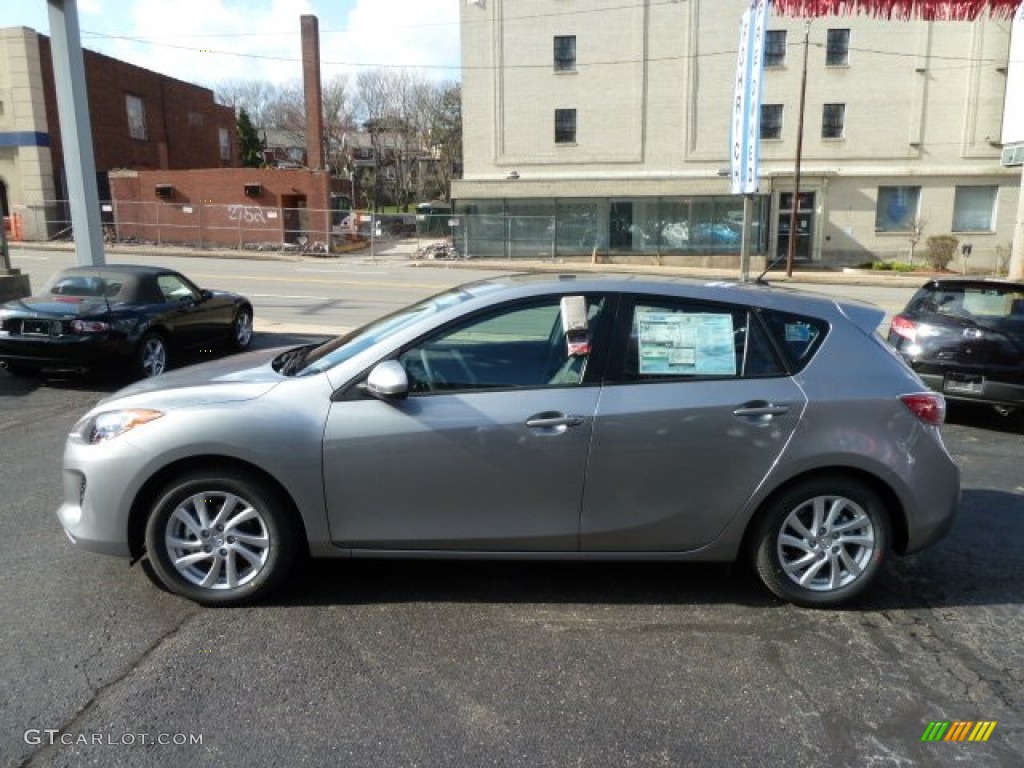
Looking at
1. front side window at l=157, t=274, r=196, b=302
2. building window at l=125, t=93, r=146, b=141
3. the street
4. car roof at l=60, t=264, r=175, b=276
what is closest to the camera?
the street

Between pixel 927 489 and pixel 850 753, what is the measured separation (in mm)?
1502

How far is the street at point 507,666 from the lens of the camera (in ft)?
9.45

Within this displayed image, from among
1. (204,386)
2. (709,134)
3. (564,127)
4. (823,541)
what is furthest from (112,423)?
(709,134)

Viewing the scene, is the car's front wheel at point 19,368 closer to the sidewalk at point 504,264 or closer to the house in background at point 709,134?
the sidewalk at point 504,264

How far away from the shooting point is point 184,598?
3889 mm

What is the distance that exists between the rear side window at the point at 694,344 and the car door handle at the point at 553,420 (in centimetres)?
32

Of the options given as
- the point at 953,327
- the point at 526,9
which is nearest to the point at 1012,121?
the point at 526,9

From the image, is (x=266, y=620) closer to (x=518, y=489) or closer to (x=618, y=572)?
(x=518, y=489)

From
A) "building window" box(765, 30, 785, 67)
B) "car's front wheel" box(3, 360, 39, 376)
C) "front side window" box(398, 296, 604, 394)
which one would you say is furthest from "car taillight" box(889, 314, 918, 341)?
"building window" box(765, 30, 785, 67)

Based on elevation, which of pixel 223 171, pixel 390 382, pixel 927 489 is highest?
pixel 223 171

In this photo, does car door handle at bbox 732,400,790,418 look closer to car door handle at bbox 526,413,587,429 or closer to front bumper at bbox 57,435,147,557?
car door handle at bbox 526,413,587,429

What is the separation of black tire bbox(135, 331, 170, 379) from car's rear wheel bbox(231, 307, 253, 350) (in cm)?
158

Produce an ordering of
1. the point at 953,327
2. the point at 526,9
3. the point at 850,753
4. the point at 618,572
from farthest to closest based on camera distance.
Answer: the point at 526,9, the point at 953,327, the point at 618,572, the point at 850,753

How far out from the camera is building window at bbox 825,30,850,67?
115ft
